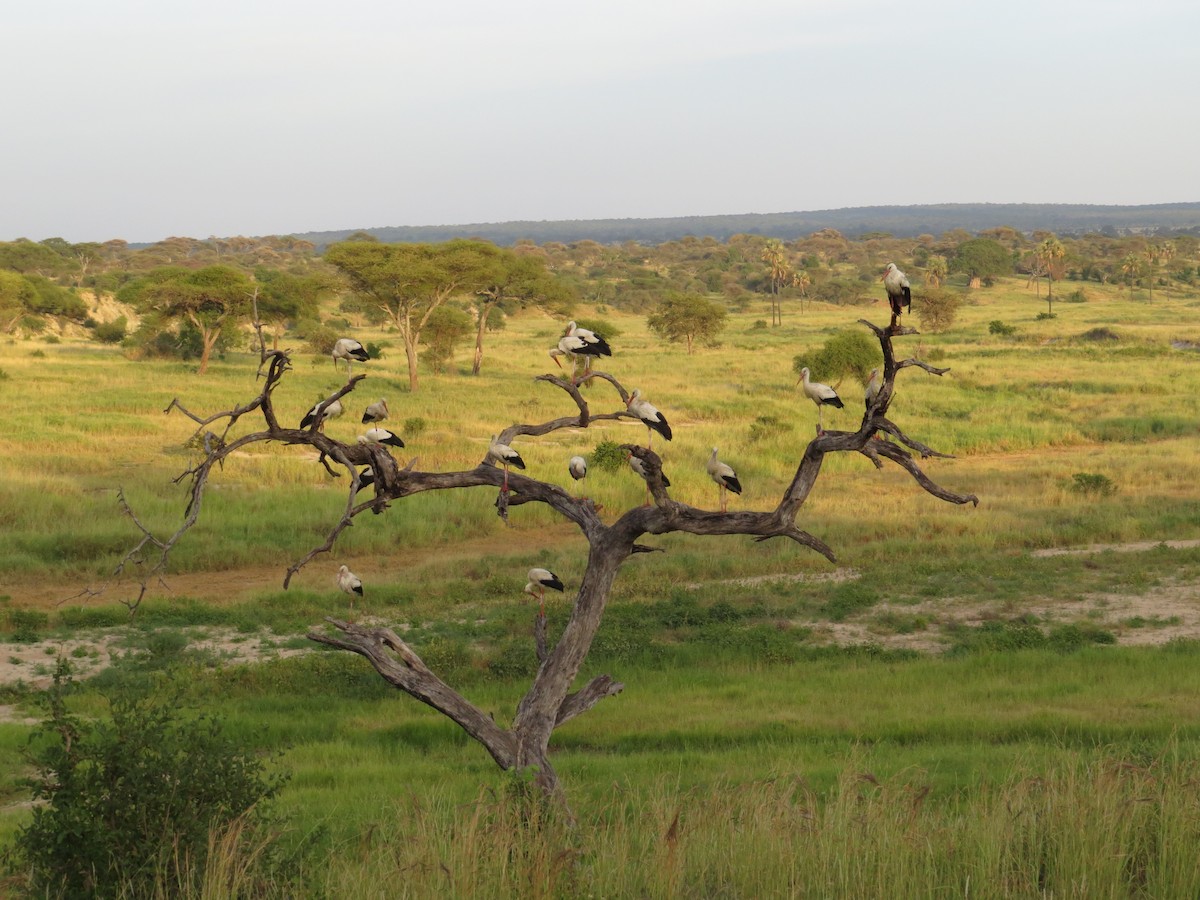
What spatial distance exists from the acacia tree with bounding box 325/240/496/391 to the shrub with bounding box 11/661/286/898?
31259 mm

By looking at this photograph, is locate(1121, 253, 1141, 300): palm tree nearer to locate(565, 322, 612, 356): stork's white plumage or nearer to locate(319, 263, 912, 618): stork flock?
locate(319, 263, 912, 618): stork flock

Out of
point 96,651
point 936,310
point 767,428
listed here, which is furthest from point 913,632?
point 936,310

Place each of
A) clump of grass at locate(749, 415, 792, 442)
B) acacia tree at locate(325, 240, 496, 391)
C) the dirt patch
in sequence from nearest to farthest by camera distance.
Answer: the dirt patch → clump of grass at locate(749, 415, 792, 442) → acacia tree at locate(325, 240, 496, 391)

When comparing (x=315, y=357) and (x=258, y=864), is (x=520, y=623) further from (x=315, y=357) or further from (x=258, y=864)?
(x=315, y=357)

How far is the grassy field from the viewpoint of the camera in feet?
16.9

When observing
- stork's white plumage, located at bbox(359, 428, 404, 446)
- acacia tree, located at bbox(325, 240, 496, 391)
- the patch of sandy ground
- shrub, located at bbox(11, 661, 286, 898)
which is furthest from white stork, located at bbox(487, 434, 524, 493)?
acacia tree, located at bbox(325, 240, 496, 391)

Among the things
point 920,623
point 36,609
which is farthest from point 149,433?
point 920,623

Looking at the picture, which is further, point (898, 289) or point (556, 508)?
point (898, 289)


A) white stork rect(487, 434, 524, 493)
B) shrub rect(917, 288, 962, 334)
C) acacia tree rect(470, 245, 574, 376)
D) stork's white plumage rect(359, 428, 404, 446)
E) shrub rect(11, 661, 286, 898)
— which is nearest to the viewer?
shrub rect(11, 661, 286, 898)

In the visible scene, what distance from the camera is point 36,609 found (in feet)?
46.7

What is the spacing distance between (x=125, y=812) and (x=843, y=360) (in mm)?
33315

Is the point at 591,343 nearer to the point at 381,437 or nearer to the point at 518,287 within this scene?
the point at 381,437

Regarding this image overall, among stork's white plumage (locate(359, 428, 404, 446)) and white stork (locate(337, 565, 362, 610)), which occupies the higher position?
stork's white plumage (locate(359, 428, 404, 446))

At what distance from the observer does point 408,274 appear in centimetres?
3788
